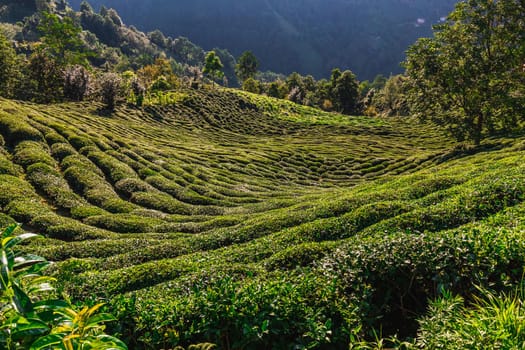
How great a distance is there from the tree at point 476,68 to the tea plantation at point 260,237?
373 centimetres

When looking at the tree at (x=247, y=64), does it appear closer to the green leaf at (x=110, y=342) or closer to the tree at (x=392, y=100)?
the tree at (x=392, y=100)

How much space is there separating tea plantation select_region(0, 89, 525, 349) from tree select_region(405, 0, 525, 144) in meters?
3.73

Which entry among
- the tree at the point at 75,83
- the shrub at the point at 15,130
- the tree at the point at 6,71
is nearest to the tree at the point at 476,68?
the shrub at the point at 15,130

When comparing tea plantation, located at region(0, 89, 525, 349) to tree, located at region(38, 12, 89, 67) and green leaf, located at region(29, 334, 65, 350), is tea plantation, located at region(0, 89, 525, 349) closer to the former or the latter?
green leaf, located at region(29, 334, 65, 350)

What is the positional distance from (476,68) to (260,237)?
33420 millimetres

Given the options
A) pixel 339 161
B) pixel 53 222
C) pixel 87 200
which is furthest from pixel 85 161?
pixel 339 161

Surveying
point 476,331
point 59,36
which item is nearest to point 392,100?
point 59,36

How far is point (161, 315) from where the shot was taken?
580 cm

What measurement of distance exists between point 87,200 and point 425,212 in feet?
73.0

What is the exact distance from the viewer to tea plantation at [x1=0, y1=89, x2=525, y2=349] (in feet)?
18.4

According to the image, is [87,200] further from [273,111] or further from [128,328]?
[273,111]

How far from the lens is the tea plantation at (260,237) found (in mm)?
5609

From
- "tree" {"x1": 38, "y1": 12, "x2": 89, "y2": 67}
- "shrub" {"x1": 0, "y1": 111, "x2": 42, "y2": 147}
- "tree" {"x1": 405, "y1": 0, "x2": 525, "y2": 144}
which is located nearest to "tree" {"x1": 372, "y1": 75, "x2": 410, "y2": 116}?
"tree" {"x1": 405, "y1": 0, "x2": 525, "y2": 144}

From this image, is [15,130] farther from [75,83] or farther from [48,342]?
[75,83]
